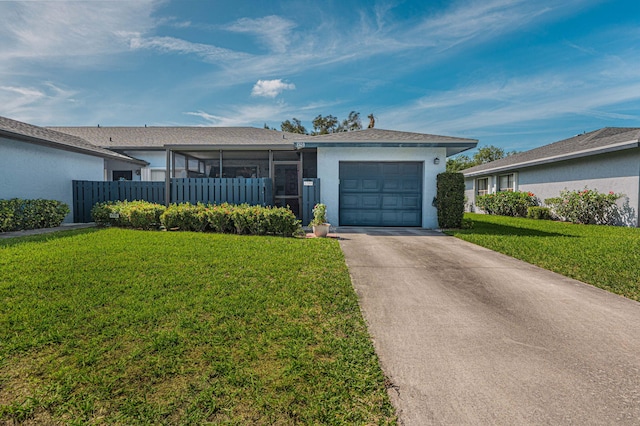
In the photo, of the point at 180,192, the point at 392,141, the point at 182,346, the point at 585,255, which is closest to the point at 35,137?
the point at 180,192

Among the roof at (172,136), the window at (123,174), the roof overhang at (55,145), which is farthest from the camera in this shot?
the window at (123,174)

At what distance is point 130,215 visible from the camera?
907 cm

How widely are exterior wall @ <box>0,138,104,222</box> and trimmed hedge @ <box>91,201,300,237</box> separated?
2.41 m

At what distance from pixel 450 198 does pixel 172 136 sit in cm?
1483

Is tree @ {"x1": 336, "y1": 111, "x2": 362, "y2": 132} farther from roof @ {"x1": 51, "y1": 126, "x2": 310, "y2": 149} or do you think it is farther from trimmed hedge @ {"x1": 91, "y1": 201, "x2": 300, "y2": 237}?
trimmed hedge @ {"x1": 91, "y1": 201, "x2": 300, "y2": 237}

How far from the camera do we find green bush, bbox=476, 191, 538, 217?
16.6 m

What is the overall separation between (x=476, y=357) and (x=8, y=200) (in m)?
12.3

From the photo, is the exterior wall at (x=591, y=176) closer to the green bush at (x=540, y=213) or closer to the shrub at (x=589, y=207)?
the shrub at (x=589, y=207)

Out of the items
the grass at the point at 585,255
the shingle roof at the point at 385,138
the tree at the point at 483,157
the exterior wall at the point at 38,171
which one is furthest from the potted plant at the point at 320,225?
the tree at the point at 483,157

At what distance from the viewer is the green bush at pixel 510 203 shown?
16562 millimetres

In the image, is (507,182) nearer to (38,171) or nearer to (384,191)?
(384,191)

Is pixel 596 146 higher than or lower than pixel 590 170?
higher

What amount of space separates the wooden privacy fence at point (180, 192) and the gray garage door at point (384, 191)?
9.98ft

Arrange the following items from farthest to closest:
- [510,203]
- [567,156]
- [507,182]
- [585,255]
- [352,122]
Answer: [352,122]
[507,182]
[510,203]
[567,156]
[585,255]
